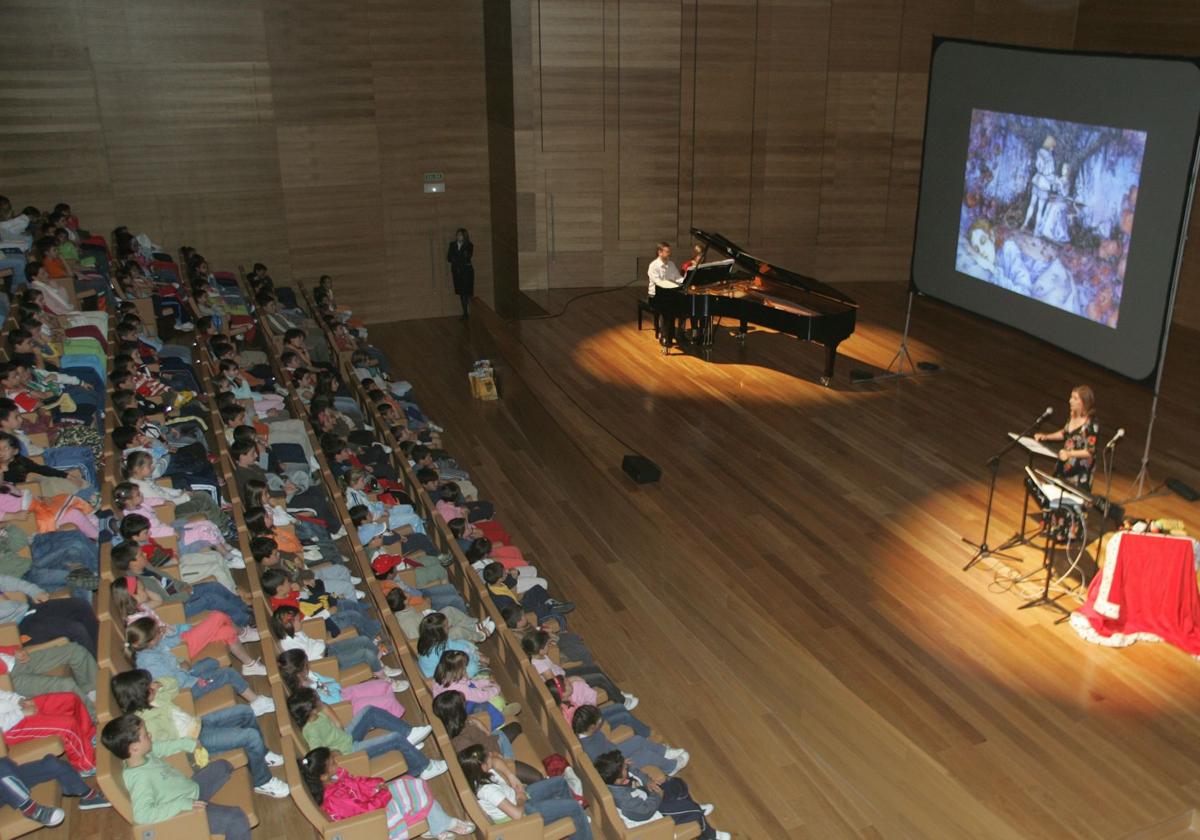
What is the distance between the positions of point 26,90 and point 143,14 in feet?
4.54

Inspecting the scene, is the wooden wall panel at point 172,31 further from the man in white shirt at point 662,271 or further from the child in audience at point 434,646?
the child in audience at point 434,646

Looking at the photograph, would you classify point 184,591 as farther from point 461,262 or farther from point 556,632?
point 461,262

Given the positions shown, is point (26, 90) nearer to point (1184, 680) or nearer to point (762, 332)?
point (762, 332)

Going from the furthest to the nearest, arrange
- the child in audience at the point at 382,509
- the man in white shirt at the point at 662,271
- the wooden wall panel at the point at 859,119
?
the wooden wall panel at the point at 859,119
the man in white shirt at the point at 662,271
the child in audience at the point at 382,509

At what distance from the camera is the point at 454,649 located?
494cm

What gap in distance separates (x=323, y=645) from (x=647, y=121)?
8.93 m

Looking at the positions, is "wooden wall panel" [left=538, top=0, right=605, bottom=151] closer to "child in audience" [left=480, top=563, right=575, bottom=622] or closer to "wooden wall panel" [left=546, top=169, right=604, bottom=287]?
"wooden wall panel" [left=546, top=169, right=604, bottom=287]

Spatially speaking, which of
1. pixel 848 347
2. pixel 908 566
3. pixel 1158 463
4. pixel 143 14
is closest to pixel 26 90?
pixel 143 14

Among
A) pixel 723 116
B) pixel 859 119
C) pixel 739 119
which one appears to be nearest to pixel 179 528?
pixel 723 116

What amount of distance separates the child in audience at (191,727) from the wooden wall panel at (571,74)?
893cm

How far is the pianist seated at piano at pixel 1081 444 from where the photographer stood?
Answer: 6812 mm

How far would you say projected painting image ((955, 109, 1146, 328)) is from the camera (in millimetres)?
7359

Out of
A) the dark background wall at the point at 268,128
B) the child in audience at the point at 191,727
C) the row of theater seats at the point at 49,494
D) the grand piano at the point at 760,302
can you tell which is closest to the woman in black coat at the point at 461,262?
the dark background wall at the point at 268,128

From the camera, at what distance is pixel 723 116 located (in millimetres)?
12570
